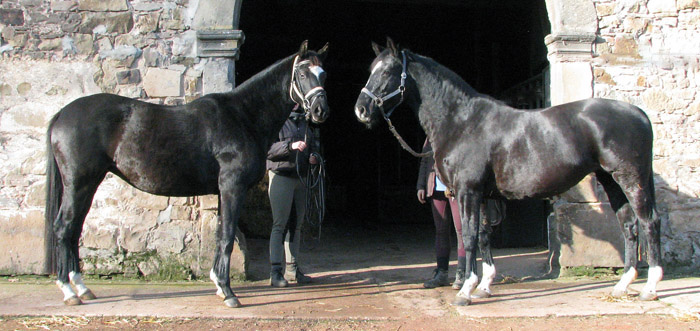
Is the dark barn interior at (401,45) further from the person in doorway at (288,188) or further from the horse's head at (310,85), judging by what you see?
the horse's head at (310,85)

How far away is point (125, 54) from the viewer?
16.9 ft

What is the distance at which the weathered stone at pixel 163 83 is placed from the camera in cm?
514

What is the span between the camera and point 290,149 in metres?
4.72

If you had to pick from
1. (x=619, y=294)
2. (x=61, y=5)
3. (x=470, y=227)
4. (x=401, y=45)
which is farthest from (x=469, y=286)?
(x=401, y=45)

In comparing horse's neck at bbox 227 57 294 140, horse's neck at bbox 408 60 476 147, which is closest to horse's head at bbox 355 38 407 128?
horse's neck at bbox 408 60 476 147

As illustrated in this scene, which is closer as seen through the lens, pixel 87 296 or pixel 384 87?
pixel 87 296

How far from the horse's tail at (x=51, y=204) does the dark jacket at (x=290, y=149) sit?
64.9 inches

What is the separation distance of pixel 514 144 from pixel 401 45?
19.4ft

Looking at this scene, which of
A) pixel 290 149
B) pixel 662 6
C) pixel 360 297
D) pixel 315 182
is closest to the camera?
pixel 360 297

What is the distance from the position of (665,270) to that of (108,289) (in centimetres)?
522

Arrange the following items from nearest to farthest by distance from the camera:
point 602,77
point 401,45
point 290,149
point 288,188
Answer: point 290,149, point 288,188, point 602,77, point 401,45

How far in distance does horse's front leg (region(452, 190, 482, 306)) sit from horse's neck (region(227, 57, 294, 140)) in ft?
5.23

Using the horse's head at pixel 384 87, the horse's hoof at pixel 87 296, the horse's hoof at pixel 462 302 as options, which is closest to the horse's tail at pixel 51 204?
the horse's hoof at pixel 87 296

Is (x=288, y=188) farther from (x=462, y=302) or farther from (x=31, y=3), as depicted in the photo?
(x=31, y=3)
